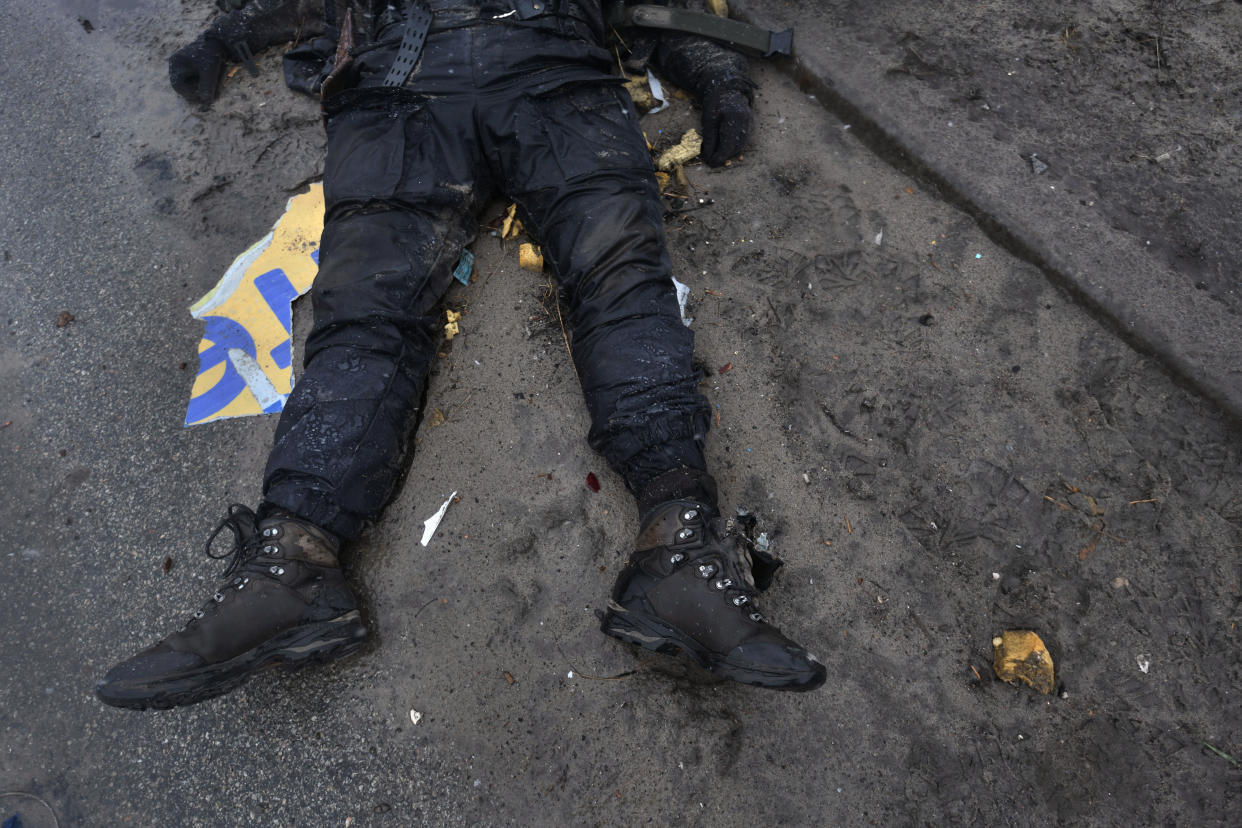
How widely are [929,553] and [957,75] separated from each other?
2026 millimetres

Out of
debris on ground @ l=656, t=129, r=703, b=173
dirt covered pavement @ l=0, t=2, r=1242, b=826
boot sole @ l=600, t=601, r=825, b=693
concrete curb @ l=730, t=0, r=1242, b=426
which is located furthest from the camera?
debris on ground @ l=656, t=129, r=703, b=173

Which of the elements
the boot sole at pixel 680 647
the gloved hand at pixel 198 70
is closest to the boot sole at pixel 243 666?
the boot sole at pixel 680 647

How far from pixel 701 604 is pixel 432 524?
0.85 meters

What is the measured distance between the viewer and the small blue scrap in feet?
7.78

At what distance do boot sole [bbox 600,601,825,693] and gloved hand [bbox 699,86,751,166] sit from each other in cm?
180

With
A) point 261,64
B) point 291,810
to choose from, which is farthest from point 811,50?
point 291,810

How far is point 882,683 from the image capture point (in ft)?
5.78

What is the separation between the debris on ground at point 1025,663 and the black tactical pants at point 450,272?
96 centimetres

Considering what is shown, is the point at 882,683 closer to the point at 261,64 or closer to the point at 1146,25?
the point at 1146,25

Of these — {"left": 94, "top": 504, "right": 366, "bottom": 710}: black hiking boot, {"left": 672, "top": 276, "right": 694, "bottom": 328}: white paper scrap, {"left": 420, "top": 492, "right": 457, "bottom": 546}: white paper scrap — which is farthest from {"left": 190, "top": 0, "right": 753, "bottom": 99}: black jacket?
{"left": 94, "top": 504, "right": 366, "bottom": 710}: black hiking boot

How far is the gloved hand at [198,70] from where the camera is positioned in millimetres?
2922

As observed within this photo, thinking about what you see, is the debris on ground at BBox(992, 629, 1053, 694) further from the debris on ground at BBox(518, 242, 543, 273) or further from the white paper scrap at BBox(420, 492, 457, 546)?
the debris on ground at BBox(518, 242, 543, 273)

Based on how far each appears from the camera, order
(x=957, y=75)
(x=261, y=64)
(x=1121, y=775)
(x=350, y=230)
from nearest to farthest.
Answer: (x=1121, y=775)
(x=350, y=230)
(x=957, y=75)
(x=261, y=64)

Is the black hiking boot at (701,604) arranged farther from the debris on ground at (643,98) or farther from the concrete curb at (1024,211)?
the debris on ground at (643,98)
